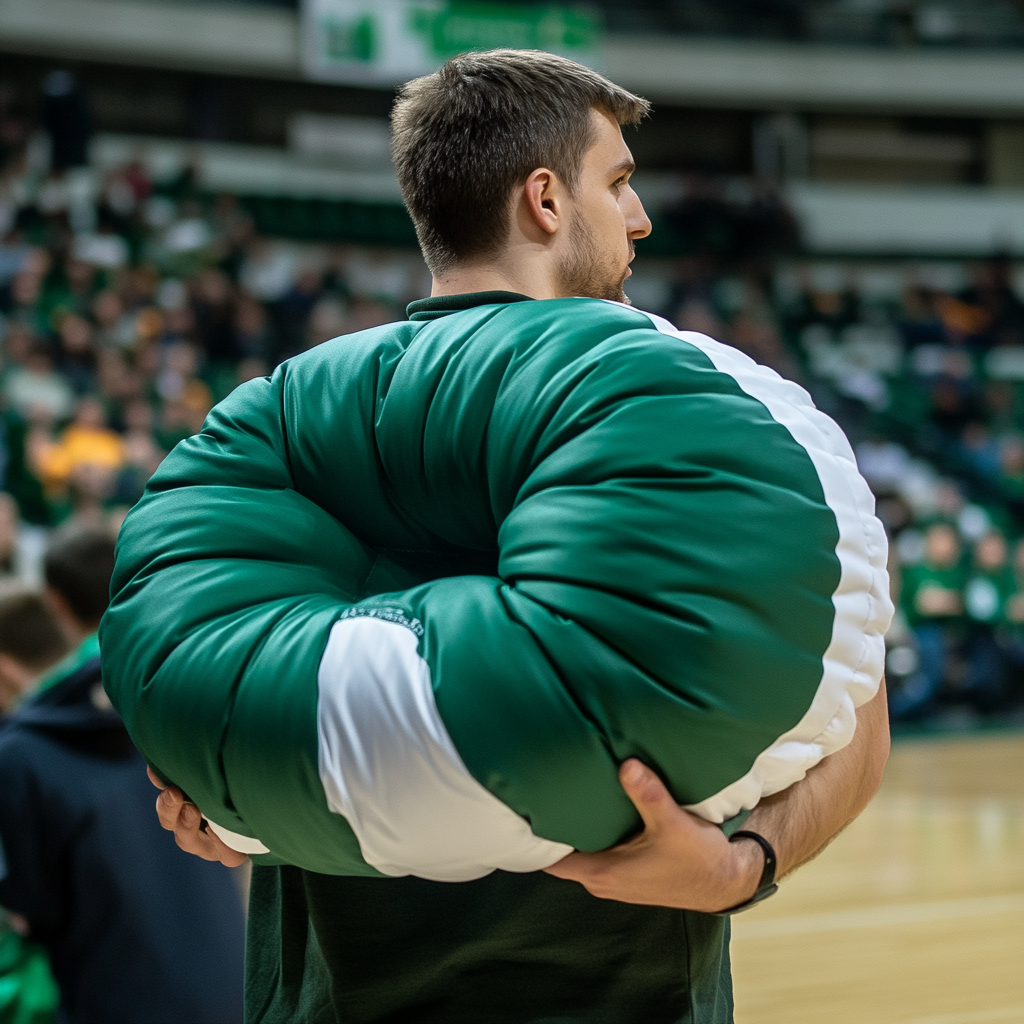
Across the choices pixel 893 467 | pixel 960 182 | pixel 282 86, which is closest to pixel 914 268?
pixel 960 182

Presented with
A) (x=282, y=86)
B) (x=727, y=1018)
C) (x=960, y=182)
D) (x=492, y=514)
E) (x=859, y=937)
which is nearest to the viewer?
(x=492, y=514)

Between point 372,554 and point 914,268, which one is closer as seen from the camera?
point 372,554

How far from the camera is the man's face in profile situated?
1038 millimetres

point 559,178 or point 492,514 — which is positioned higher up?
point 559,178

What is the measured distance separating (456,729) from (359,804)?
82mm

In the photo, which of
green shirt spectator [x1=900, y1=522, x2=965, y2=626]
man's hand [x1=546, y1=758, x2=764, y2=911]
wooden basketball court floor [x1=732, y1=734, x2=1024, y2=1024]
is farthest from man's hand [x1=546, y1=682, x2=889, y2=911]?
green shirt spectator [x1=900, y1=522, x2=965, y2=626]

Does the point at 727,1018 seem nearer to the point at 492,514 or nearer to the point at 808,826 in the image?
the point at 808,826

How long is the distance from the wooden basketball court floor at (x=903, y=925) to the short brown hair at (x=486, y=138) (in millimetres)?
2535

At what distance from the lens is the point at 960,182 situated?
15.0m

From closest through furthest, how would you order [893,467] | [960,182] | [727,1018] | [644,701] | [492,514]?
[644,701] < [492,514] < [727,1018] < [893,467] < [960,182]

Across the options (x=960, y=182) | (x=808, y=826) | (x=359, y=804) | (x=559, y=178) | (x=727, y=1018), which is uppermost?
(x=559, y=178)

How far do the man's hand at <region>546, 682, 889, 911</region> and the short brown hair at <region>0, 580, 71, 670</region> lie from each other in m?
1.58

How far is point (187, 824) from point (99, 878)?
2.99 feet

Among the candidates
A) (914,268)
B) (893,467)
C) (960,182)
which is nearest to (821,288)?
(914,268)
